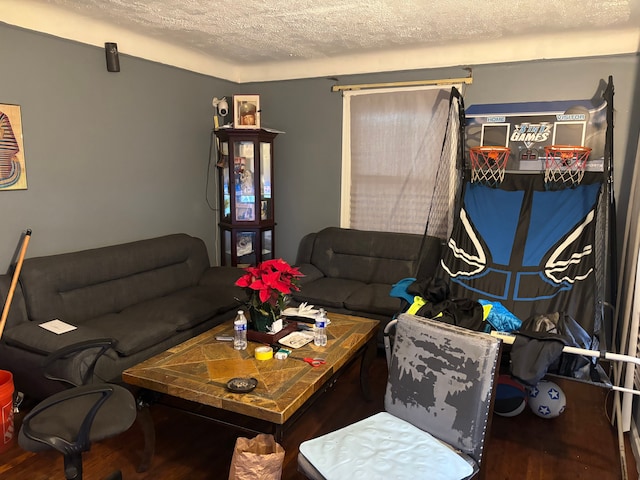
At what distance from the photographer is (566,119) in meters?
3.56

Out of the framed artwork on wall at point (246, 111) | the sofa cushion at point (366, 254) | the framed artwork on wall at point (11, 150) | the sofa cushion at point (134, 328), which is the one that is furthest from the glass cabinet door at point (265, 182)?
the framed artwork on wall at point (11, 150)

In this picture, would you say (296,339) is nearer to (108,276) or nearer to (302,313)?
(302,313)

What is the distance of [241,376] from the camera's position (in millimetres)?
2131

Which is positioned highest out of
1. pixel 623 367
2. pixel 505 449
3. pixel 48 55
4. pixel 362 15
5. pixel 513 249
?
pixel 362 15

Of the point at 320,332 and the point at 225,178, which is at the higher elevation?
the point at 225,178

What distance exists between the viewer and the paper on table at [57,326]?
8.55ft

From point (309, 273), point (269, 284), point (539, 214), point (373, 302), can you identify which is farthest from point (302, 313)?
point (539, 214)

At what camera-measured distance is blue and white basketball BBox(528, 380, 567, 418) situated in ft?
8.79

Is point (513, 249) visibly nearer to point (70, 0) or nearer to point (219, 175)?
point (219, 175)

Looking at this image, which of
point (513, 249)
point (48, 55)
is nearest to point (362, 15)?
point (513, 249)

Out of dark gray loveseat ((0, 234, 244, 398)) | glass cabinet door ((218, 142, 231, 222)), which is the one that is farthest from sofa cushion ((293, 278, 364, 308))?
glass cabinet door ((218, 142, 231, 222))

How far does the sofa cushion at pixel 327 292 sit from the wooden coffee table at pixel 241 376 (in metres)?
0.99

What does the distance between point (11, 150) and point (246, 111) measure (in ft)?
6.53

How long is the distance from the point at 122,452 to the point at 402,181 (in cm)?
306
